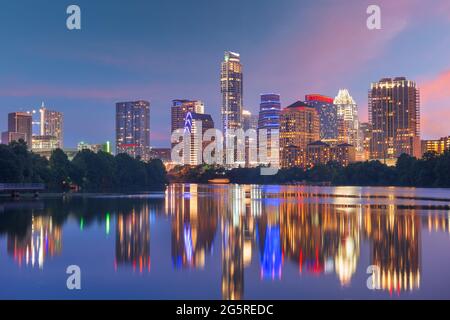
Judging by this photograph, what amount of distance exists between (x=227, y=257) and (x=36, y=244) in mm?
9695

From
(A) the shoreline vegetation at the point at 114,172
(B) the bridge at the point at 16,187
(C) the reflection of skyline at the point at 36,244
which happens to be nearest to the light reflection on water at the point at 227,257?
(C) the reflection of skyline at the point at 36,244

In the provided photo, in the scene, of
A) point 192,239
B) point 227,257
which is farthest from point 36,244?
point 227,257

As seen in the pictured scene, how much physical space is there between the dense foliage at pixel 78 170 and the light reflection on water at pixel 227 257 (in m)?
44.0

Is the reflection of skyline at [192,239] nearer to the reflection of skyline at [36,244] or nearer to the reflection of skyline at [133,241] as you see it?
the reflection of skyline at [133,241]

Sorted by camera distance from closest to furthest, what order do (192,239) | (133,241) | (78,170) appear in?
(133,241) → (192,239) → (78,170)

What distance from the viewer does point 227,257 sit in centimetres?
2453

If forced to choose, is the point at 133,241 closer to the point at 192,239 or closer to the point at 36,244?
the point at 192,239

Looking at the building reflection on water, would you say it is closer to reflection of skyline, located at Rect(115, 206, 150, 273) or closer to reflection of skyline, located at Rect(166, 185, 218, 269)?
reflection of skyline, located at Rect(166, 185, 218, 269)

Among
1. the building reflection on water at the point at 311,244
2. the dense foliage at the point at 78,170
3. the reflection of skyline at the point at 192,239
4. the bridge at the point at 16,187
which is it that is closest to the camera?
the building reflection on water at the point at 311,244

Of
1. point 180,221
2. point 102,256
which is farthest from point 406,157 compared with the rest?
point 102,256

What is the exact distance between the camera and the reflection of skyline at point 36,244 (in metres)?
23.7

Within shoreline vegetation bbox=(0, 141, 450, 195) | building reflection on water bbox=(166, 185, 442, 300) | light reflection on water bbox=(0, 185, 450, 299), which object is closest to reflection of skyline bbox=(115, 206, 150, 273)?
light reflection on water bbox=(0, 185, 450, 299)

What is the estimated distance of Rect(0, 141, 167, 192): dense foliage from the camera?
273 feet

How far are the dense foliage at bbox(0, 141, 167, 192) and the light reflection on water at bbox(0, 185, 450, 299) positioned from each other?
4395 centimetres
